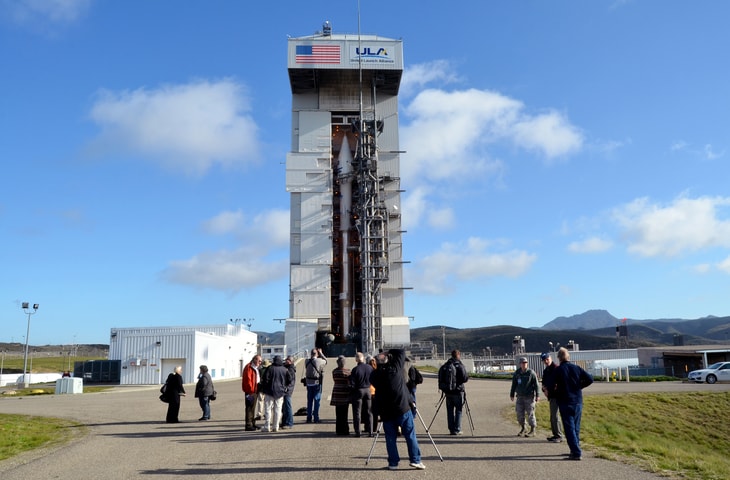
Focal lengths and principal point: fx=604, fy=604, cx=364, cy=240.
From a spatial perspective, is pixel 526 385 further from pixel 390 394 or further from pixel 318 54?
pixel 318 54

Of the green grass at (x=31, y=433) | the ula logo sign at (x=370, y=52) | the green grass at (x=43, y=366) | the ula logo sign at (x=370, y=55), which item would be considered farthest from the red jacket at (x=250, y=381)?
the green grass at (x=43, y=366)

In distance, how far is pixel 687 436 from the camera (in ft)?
66.9

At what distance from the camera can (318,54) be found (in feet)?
183

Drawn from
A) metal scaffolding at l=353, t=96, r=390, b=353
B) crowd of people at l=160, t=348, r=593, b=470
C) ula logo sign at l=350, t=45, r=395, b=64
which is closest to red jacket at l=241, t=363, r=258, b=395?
crowd of people at l=160, t=348, r=593, b=470

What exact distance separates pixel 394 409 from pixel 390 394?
215 millimetres

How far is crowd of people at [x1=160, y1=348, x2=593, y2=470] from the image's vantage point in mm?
8688

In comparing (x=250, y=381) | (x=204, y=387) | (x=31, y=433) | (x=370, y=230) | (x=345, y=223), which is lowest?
(x=31, y=433)

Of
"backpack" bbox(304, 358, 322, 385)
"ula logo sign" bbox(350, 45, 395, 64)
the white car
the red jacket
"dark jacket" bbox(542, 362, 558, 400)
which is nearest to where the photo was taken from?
"dark jacket" bbox(542, 362, 558, 400)

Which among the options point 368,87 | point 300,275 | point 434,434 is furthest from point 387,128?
point 434,434

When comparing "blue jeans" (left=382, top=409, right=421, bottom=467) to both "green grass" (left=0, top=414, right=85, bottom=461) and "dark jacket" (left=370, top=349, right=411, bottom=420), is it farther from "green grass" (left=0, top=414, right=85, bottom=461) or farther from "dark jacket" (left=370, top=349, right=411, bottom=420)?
"green grass" (left=0, top=414, right=85, bottom=461)

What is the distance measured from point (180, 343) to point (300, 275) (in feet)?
55.7

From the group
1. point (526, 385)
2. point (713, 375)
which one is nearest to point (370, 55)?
point (713, 375)

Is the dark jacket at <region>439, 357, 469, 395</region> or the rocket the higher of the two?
the rocket

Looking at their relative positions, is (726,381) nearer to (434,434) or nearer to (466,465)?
(434,434)
